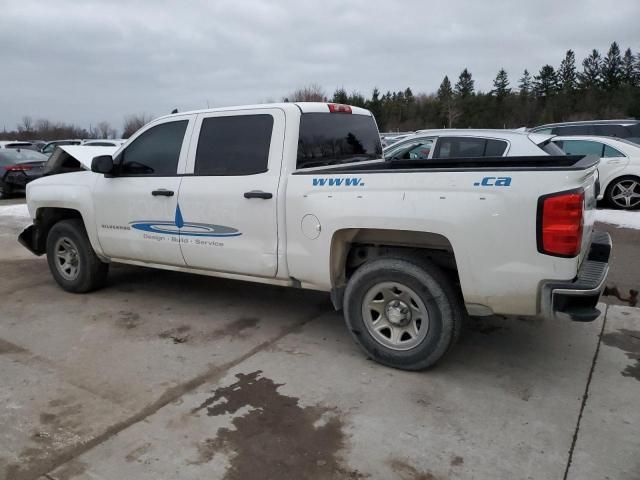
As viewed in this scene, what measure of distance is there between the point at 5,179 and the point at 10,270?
31.2 ft

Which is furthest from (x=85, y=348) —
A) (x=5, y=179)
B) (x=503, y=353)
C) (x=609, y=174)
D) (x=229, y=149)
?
(x=5, y=179)

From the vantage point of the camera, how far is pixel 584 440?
296 cm

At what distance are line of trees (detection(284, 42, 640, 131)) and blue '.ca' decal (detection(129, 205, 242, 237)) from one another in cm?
5980

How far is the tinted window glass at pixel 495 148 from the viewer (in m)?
7.45

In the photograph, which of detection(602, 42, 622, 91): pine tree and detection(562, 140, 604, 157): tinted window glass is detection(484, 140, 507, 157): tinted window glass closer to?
detection(562, 140, 604, 157): tinted window glass

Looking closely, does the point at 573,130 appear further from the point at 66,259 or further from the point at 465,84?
the point at 465,84

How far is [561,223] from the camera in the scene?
3064 mm

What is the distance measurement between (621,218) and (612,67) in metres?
84.7

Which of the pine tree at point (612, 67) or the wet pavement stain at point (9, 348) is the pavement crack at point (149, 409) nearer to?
the wet pavement stain at point (9, 348)

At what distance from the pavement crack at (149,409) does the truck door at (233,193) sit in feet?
2.14

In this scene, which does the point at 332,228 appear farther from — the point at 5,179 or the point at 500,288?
the point at 5,179

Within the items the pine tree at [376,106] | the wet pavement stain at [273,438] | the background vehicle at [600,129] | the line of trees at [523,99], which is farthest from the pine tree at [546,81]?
the wet pavement stain at [273,438]

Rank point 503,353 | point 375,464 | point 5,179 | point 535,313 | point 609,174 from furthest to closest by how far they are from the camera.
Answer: point 5,179, point 609,174, point 503,353, point 535,313, point 375,464

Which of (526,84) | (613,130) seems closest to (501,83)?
(526,84)
